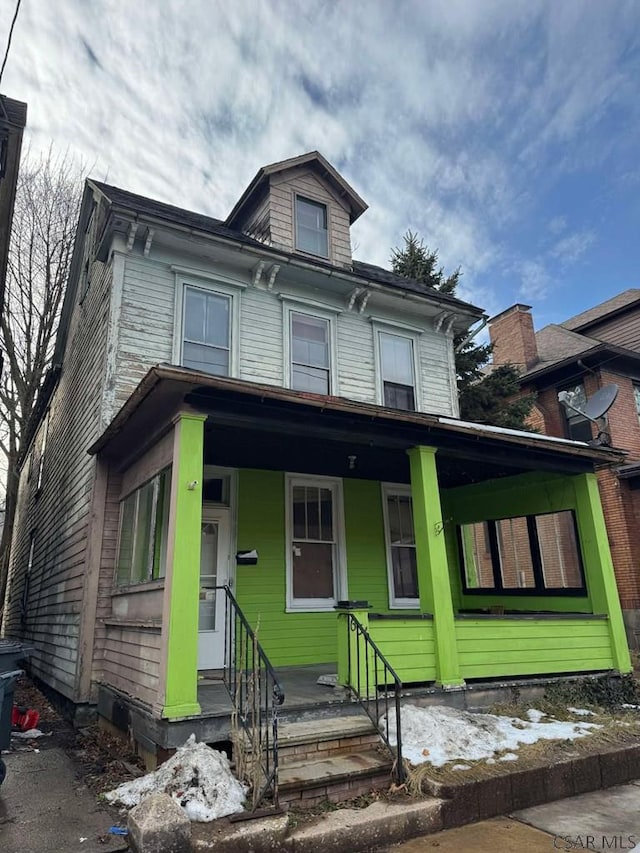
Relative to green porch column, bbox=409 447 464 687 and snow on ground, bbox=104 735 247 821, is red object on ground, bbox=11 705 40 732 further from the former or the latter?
green porch column, bbox=409 447 464 687

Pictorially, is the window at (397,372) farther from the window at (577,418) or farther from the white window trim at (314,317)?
the window at (577,418)

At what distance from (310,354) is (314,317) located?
26.5 inches

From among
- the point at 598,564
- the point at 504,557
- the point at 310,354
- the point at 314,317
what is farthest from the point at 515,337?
the point at 598,564

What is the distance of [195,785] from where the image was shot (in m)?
3.69

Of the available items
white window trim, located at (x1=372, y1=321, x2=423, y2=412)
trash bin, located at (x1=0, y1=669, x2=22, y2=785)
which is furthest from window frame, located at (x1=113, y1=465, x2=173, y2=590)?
white window trim, located at (x1=372, y1=321, x2=423, y2=412)

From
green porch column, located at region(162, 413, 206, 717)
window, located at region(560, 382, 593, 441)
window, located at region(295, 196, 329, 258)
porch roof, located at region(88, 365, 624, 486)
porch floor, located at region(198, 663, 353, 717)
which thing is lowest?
porch floor, located at region(198, 663, 353, 717)

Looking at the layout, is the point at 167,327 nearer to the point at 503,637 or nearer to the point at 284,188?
the point at 284,188

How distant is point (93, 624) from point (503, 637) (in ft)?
16.0

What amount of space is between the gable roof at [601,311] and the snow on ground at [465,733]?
14.8 m

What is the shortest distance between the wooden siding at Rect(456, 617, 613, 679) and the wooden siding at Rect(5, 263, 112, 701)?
4.54 metres

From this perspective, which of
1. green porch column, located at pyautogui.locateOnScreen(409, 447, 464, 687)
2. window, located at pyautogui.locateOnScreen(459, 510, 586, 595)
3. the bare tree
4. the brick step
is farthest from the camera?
the bare tree

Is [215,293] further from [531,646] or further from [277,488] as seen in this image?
[531,646]

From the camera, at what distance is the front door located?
6867mm

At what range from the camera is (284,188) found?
998 cm
